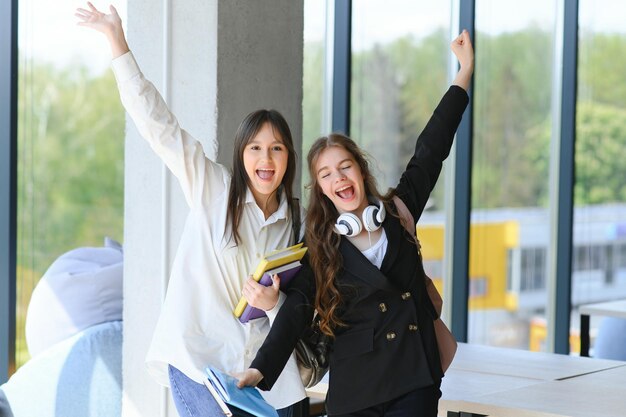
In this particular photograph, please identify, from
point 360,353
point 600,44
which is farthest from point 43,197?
point 600,44

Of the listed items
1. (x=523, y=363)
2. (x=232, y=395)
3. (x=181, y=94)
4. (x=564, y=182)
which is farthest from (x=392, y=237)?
(x=564, y=182)

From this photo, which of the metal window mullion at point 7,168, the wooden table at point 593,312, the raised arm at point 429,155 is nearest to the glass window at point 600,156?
the wooden table at point 593,312

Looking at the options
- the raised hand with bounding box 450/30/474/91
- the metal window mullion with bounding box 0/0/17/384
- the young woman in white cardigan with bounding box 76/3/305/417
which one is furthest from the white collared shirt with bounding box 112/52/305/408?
the metal window mullion with bounding box 0/0/17/384

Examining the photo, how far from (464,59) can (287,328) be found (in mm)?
1016

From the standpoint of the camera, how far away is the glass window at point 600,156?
234 inches

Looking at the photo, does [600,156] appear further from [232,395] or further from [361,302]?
[232,395]

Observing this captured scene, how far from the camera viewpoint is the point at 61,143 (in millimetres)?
3998

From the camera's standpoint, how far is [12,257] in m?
3.82

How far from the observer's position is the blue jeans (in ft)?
8.42

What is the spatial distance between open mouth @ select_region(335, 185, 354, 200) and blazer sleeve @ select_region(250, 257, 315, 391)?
20 centimetres

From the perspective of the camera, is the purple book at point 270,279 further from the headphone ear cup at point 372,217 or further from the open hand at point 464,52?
the open hand at point 464,52

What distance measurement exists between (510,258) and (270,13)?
2799mm

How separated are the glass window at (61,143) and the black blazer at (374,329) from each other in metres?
1.68

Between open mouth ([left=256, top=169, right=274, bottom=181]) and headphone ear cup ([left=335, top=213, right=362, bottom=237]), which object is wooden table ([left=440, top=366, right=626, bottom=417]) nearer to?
headphone ear cup ([left=335, top=213, right=362, bottom=237])
